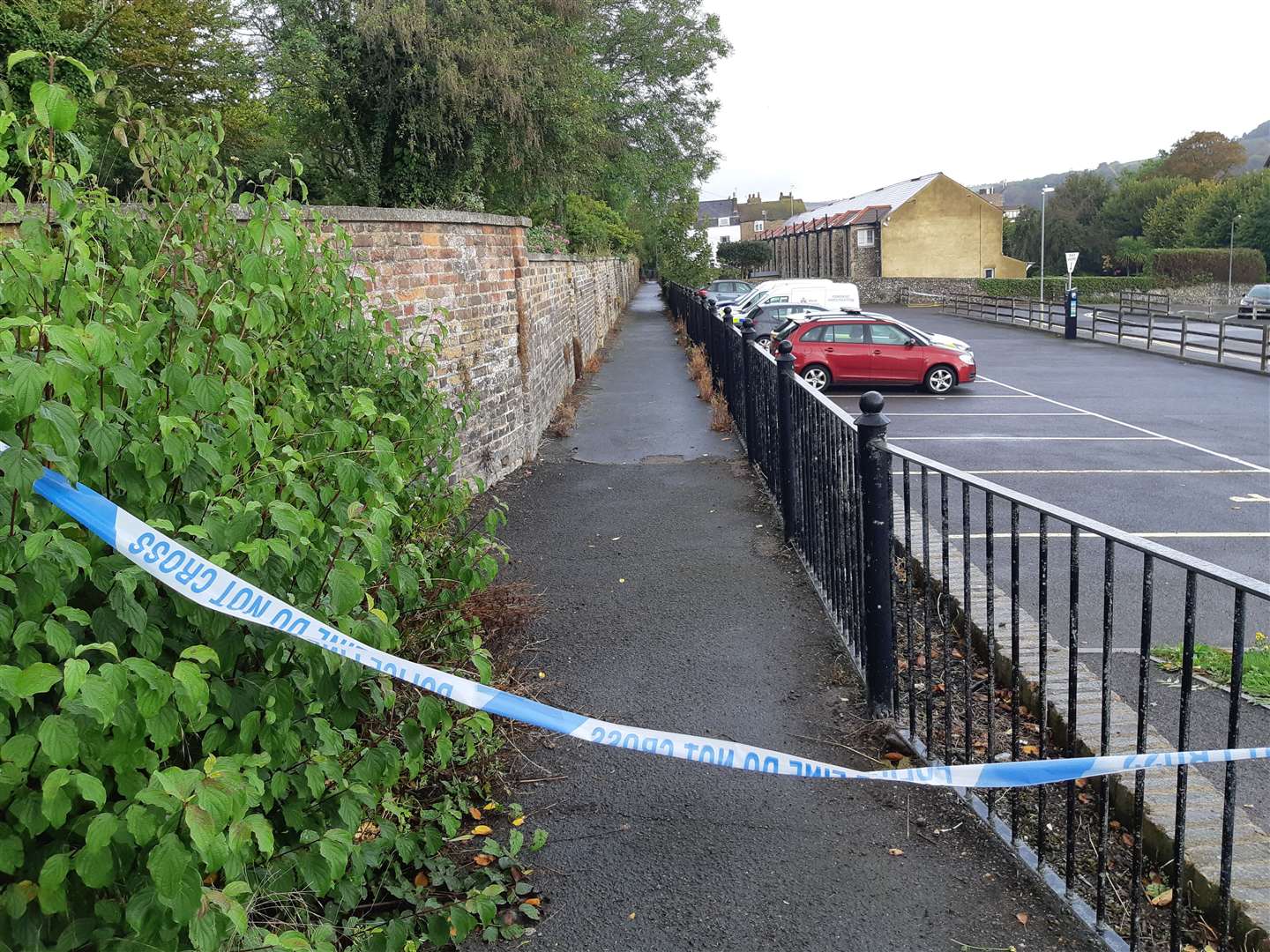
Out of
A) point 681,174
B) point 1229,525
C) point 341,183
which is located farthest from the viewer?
point 681,174

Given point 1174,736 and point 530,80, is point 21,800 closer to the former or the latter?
point 1174,736

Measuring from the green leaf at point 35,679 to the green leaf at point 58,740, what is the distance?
0.06 meters

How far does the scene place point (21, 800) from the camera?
1948mm

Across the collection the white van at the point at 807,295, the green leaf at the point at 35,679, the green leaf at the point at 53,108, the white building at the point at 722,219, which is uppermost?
the white building at the point at 722,219

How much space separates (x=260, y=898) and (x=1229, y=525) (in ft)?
29.8

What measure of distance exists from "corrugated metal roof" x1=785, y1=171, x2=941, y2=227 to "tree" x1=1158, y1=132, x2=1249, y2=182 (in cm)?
3291

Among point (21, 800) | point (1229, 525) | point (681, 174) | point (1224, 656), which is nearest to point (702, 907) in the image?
point (21, 800)

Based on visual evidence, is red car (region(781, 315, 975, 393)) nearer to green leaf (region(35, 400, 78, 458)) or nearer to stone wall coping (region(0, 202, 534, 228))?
stone wall coping (region(0, 202, 534, 228))

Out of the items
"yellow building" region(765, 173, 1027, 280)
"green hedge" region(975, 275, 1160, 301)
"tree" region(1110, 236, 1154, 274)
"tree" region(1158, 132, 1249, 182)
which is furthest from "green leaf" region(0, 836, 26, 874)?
"tree" region(1158, 132, 1249, 182)

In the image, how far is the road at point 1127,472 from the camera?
20.6ft

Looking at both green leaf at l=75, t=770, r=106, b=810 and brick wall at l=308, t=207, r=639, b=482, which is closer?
green leaf at l=75, t=770, r=106, b=810

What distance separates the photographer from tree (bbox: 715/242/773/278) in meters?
90.5

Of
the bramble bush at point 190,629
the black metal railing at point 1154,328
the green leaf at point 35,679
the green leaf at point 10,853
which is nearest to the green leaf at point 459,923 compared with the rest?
the bramble bush at point 190,629

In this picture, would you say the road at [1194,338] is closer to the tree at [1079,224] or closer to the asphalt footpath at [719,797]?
the asphalt footpath at [719,797]
